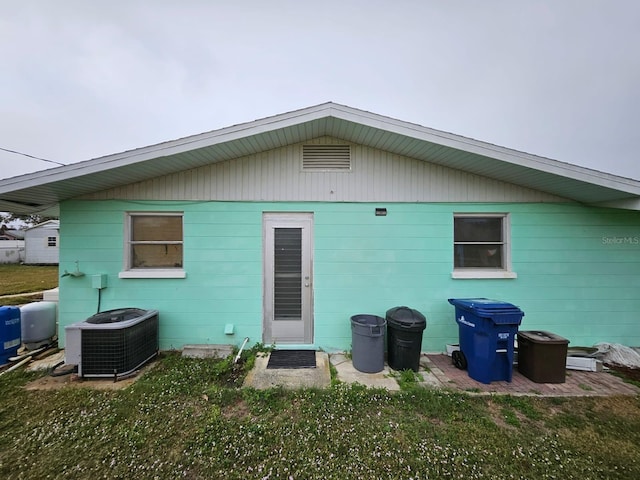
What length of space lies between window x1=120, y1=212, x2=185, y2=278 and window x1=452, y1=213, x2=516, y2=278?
5.26 meters

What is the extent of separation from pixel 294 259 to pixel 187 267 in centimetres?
196

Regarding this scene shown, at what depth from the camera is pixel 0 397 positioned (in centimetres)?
310

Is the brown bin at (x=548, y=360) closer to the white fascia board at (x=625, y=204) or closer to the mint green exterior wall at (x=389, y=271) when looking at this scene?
the mint green exterior wall at (x=389, y=271)

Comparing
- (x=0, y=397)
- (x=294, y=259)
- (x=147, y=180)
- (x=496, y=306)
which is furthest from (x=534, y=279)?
(x=0, y=397)

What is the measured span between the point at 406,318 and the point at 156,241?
15.2 feet

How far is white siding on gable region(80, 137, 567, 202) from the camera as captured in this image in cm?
438

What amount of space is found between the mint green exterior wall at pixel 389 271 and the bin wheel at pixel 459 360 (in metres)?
0.56

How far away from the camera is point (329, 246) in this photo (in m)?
4.44

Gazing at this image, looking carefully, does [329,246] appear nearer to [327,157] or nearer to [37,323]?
[327,157]

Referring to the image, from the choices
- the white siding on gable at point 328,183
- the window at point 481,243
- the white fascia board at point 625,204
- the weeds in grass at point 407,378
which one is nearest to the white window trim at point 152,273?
the white siding on gable at point 328,183

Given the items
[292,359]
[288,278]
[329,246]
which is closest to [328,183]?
[329,246]

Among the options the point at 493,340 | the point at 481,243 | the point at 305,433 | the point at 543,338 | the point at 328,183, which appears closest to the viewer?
the point at 305,433

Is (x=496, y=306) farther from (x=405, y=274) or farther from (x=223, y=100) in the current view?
(x=223, y=100)

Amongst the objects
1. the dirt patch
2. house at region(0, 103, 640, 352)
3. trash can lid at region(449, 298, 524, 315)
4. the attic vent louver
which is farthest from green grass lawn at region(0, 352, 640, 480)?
the attic vent louver
